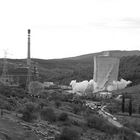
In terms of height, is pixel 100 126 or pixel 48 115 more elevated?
pixel 48 115

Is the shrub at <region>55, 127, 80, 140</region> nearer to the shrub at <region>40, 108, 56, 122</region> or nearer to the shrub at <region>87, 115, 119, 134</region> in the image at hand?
the shrub at <region>40, 108, 56, 122</region>

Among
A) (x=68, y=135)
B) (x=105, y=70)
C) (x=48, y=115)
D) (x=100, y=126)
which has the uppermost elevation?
(x=105, y=70)

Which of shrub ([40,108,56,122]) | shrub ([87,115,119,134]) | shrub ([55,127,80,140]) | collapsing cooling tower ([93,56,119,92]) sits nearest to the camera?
shrub ([55,127,80,140])

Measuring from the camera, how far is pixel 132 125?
130 feet

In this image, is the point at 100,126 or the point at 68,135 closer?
the point at 68,135

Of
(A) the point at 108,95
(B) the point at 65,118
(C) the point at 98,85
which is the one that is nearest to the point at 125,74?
(C) the point at 98,85

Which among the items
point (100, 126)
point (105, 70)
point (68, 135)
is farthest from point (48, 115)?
point (105, 70)

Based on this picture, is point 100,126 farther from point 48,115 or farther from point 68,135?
point 68,135

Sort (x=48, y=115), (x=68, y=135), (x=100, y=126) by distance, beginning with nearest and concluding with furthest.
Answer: (x=68, y=135)
(x=48, y=115)
(x=100, y=126)

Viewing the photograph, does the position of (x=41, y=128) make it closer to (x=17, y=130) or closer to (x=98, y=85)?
(x=17, y=130)

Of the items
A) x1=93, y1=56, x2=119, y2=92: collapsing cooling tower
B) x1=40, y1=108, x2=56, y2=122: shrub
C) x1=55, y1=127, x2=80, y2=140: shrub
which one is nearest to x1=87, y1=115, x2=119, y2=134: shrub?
x1=40, y1=108, x2=56, y2=122: shrub

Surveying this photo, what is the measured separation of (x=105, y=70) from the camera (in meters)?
96.3

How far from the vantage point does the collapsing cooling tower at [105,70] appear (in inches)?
3775

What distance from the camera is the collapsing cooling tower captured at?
95.9 metres
